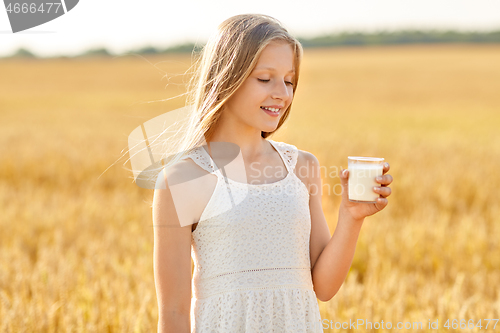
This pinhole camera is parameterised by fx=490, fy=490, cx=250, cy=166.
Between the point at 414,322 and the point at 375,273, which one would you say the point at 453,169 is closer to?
the point at 375,273

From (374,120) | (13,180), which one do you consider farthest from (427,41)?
(13,180)

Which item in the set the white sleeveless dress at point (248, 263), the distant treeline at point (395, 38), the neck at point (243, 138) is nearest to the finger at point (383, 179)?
the white sleeveless dress at point (248, 263)

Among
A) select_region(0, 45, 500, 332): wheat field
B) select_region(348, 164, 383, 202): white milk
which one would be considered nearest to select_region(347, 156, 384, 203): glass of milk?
select_region(348, 164, 383, 202): white milk

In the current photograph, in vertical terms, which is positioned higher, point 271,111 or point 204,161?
point 271,111

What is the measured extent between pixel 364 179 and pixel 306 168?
0.28 metres

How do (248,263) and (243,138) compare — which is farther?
(243,138)

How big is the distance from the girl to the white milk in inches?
1.1

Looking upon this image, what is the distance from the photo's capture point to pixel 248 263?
1458mm

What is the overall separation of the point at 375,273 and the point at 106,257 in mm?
1827

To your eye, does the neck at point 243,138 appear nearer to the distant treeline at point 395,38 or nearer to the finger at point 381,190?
the finger at point 381,190

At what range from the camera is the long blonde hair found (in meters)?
1.47

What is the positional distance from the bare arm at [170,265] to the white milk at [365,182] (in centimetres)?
51

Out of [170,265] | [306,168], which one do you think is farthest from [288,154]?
[170,265]

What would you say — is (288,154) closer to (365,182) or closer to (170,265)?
(365,182)
